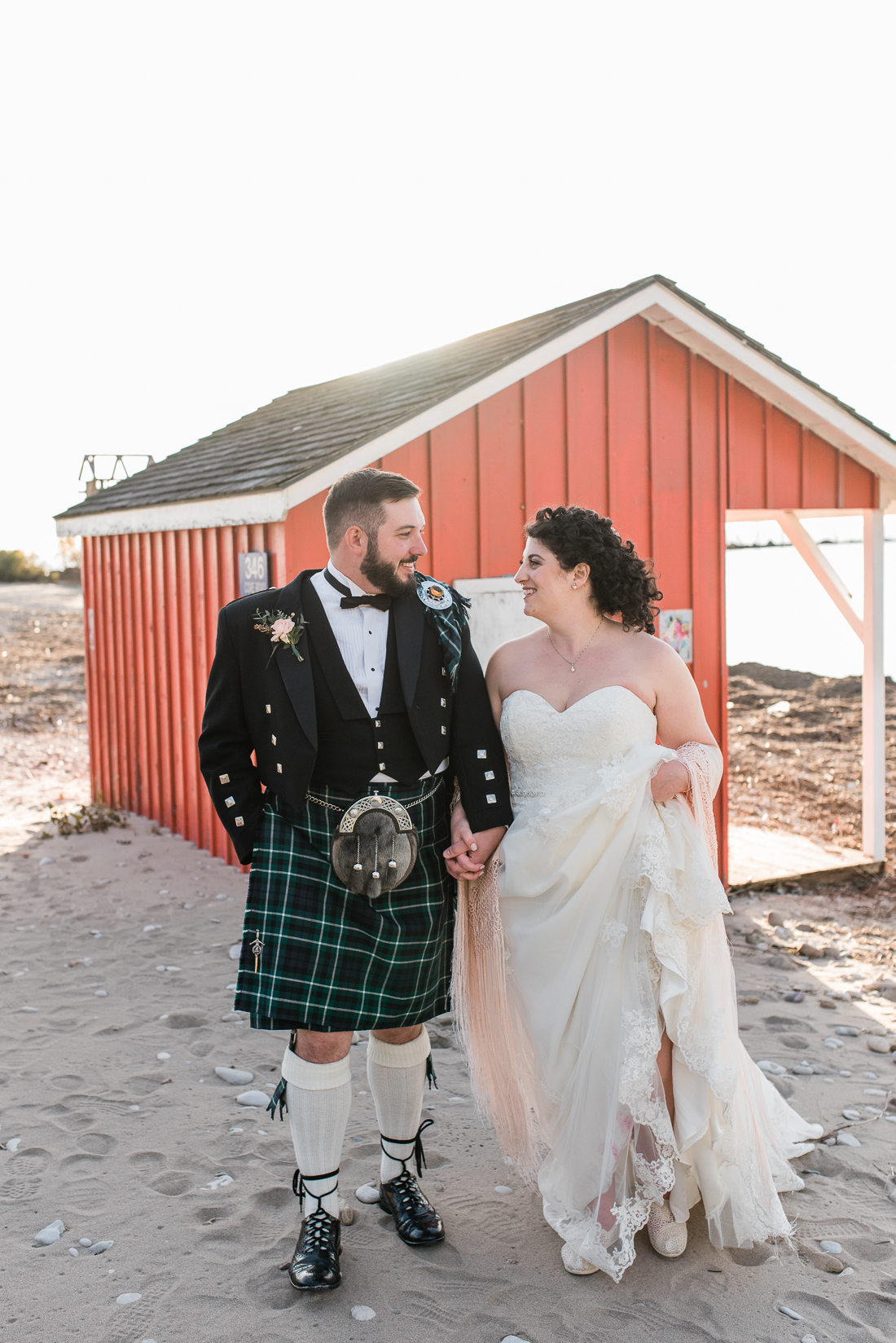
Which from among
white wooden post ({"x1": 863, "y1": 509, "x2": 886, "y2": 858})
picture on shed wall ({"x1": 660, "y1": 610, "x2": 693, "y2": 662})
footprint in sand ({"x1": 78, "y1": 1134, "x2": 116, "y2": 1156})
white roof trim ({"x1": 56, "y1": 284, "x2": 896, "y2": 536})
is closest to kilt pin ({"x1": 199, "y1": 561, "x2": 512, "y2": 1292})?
footprint in sand ({"x1": 78, "y1": 1134, "x2": 116, "y2": 1156})

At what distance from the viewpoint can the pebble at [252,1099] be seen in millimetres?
4020

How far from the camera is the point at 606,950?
3018 millimetres

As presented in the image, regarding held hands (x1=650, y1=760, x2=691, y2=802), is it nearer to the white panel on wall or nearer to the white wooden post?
the white panel on wall

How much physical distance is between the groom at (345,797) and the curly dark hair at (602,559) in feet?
1.33

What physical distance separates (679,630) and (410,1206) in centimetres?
489

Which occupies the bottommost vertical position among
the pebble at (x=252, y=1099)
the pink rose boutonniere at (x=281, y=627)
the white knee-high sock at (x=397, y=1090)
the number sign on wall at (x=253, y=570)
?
the pebble at (x=252, y=1099)

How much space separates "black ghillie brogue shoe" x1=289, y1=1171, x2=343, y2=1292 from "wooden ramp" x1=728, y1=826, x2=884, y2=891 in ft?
16.0

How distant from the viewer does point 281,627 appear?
9.77 ft

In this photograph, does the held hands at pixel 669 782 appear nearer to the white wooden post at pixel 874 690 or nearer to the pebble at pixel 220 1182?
the pebble at pixel 220 1182

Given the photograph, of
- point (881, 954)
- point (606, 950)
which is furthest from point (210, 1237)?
point (881, 954)

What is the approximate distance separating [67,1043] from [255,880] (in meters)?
2.20

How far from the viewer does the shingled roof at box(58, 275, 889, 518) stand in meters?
6.44

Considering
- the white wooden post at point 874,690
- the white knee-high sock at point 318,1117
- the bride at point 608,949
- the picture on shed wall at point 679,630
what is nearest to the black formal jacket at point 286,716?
the bride at point 608,949

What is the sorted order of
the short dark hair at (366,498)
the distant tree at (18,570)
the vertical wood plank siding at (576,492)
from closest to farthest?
1. the short dark hair at (366,498)
2. the vertical wood plank siding at (576,492)
3. the distant tree at (18,570)
